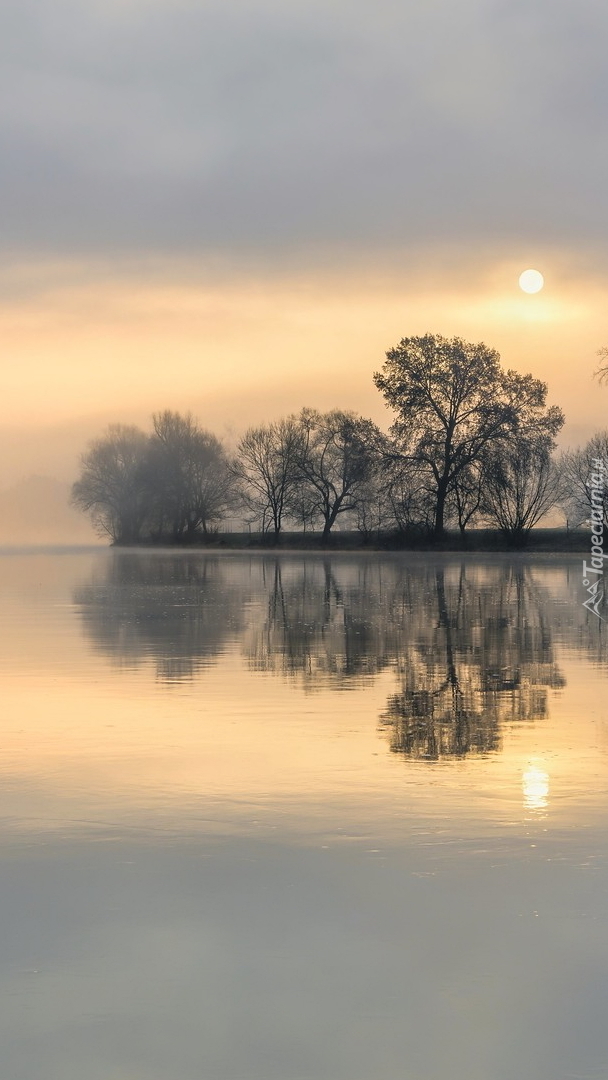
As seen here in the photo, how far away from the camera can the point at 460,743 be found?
405 inches

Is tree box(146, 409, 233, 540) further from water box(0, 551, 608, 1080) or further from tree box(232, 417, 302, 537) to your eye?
water box(0, 551, 608, 1080)

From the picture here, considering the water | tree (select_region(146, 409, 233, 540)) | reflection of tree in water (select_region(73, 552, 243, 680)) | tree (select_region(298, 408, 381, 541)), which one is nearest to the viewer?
the water

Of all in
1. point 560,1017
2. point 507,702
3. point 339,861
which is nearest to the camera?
point 560,1017

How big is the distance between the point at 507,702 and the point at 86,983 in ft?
27.0

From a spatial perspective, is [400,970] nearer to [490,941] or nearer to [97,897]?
[490,941]

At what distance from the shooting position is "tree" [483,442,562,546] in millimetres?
73125

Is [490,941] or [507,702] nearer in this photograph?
[490,941]

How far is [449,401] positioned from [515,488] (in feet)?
22.7

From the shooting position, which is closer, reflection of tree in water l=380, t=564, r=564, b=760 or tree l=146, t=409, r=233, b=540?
reflection of tree in water l=380, t=564, r=564, b=760

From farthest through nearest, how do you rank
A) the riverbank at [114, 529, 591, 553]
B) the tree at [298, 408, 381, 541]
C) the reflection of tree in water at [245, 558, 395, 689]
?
1. the tree at [298, 408, 381, 541]
2. the riverbank at [114, 529, 591, 553]
3. the reflection of tree in water at [245, 558, 395, 689]

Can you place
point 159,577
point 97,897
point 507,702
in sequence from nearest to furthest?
point 97,897, point 507,702, point 159,577

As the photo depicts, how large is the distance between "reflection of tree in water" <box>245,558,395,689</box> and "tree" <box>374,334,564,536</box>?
39049 mm

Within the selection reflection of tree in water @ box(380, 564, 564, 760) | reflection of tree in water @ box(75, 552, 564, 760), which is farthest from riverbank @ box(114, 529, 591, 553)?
reflection of tree in water @ box(380, 564, 564, 760)

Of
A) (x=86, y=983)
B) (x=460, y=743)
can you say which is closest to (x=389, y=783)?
(x=460, y=743)
